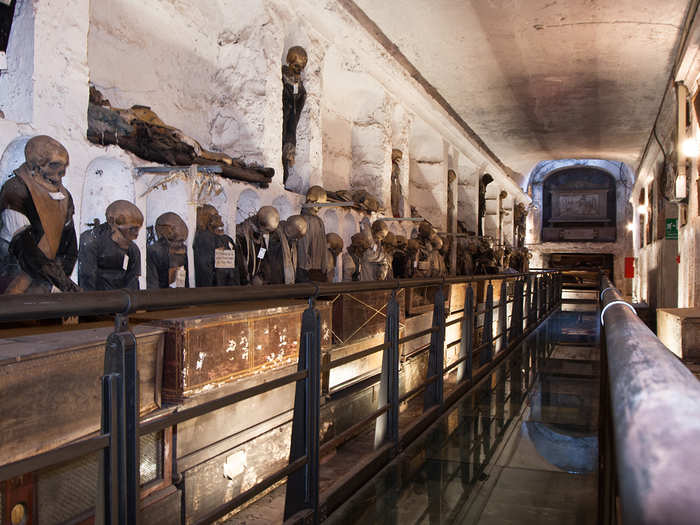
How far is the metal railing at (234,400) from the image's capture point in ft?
4.30

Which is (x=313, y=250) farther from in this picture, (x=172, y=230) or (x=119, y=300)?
(x=119, y=300)

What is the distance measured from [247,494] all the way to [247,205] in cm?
600

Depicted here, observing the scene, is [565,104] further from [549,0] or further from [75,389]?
[75,389]

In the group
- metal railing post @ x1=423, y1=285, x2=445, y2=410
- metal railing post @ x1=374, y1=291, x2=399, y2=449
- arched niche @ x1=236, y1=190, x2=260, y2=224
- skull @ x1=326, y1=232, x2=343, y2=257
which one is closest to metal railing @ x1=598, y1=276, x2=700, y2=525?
metal railing post @ x1=374, y1=291, x2=399, y2=449

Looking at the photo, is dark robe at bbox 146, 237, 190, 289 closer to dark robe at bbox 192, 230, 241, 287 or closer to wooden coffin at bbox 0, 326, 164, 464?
dark robe at bbox 192, 230, 241, 287

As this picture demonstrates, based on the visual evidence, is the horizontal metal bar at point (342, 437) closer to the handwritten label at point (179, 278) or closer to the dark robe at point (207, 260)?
the handwritten label at point (179, 278)

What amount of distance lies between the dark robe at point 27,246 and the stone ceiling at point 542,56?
6860 mm

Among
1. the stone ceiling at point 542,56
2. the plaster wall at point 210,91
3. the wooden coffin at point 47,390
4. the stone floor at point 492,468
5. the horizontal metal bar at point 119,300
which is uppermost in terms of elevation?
the stone ceiling at point 542,56

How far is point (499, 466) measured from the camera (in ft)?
11.3

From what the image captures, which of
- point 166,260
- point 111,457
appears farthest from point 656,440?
point 166,260

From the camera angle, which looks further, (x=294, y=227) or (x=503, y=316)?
(x=503, y=316)

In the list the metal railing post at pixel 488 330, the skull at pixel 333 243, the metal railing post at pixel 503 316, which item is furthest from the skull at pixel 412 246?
the metal railing post at pixel 488 330

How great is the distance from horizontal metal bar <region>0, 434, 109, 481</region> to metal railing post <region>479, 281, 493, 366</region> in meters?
5.03

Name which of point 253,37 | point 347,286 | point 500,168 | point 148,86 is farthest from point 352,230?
point 500,168
